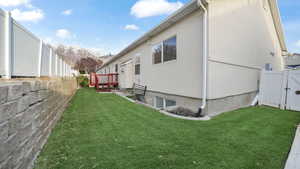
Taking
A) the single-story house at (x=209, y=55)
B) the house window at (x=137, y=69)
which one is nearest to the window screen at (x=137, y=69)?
the house window at (x=137, y=69)

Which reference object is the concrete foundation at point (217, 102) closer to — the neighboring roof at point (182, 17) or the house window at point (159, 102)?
the house window at point (159, 102)

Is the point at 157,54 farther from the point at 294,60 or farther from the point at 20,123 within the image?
the point at 294,60

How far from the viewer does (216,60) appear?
5.15 meters

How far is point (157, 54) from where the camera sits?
788 cm

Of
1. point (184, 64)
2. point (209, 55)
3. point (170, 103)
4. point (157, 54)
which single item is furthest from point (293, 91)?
point (157, 54)

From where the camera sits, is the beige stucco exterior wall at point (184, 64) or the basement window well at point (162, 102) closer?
the beige stucco exterior wall at point (184, 64)

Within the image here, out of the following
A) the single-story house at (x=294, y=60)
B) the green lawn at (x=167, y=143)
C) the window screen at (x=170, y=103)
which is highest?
the single-story house at (x=294, y=60)

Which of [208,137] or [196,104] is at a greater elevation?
[196,104]

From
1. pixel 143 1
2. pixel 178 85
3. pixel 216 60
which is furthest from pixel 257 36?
pixel 143 1

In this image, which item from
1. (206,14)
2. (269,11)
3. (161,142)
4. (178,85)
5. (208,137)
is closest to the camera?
(161,142)

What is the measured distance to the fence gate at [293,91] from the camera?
555cm

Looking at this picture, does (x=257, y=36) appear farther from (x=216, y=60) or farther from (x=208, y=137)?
(x=208, y=137)

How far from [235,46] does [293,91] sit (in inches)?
106

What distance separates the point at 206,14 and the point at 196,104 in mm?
3003
